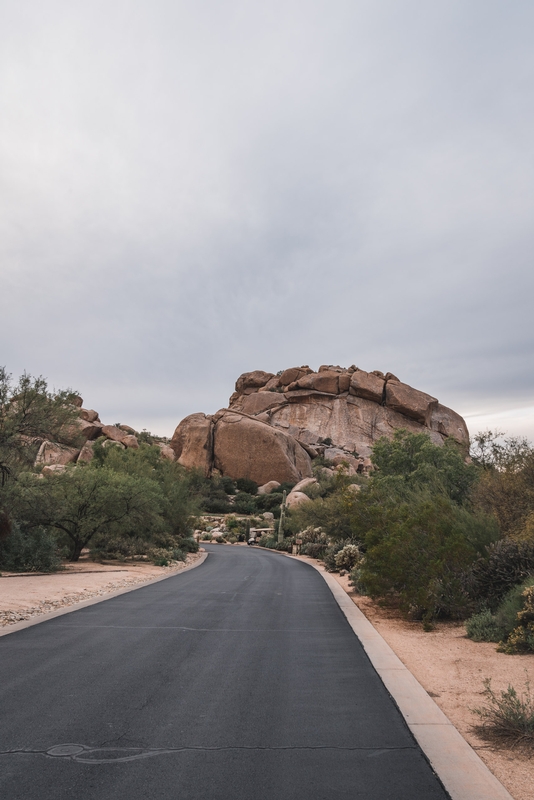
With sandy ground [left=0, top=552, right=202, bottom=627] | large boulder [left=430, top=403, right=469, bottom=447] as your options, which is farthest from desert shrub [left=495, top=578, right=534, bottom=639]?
large boulder [left=430, top=403, right=469, bottom=447]

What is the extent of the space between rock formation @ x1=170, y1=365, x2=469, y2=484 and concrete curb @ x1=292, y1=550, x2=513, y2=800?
70533 millimetres

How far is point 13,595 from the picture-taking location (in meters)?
13.8

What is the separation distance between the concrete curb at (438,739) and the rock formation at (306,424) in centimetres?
7053

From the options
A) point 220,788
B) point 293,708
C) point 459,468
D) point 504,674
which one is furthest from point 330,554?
point 220,788

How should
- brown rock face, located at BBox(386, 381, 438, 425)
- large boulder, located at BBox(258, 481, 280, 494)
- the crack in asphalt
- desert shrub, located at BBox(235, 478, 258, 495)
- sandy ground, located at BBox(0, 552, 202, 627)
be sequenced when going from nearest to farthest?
the crack in asphalt → sandy ground, located at BBox(0, 552, 202, 627) → large boulder, located at BBox(258, 481, 280, 494) → desert shrub, located at BBox(235, 478, 258, 495) → brown rock face, located at BBox(386, 381, 438, 425)

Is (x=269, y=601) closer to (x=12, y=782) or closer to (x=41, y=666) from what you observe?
(x=41, y=666)

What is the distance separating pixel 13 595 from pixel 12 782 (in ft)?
37.1

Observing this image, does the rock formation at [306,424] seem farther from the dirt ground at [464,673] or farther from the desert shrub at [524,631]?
the desert shrub at [524,631]

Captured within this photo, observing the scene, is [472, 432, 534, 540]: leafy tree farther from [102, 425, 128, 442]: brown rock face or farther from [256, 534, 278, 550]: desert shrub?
[102, 425, 128, 442]: brown rock face

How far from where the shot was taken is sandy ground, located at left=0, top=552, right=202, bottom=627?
12.1m

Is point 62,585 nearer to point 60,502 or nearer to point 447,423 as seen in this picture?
point 60,502

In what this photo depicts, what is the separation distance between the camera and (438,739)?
4637mm

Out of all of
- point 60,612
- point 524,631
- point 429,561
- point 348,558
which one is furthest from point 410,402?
point 524,631

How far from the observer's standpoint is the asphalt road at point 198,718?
3.71 meters
